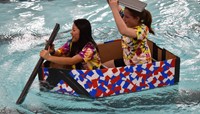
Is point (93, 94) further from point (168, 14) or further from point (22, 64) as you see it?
point (168, 14)

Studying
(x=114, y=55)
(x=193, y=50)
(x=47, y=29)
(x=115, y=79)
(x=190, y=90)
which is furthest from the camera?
(x=47, y=29)

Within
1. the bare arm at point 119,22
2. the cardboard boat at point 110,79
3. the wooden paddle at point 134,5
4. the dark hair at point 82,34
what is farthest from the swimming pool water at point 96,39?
the wooden paddle at point 134,5

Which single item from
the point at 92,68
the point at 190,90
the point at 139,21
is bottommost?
the point at 190,90

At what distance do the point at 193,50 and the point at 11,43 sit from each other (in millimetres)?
1550

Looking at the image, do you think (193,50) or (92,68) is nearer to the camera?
(92,68)

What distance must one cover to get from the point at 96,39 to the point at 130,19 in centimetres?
94

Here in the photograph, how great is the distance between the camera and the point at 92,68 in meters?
2.69

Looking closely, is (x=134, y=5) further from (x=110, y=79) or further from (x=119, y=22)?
(x=110, y=79)

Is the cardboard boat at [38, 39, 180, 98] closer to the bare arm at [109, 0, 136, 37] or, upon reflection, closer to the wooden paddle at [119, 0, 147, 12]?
the bare arm at [109, 0, 136, 37]

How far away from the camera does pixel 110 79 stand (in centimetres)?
256

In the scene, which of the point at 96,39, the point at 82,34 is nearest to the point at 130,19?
the point at 82,34

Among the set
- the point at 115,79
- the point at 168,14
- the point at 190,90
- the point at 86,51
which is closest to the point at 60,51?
the point at 86,51

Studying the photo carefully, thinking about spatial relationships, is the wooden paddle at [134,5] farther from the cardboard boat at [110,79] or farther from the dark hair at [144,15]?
the cardboard boat at [110,79]

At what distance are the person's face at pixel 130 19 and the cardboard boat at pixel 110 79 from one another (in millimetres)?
283
